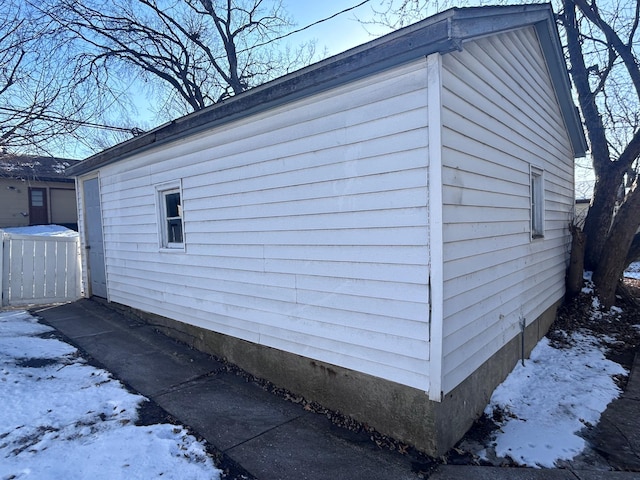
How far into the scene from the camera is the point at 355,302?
137 inches

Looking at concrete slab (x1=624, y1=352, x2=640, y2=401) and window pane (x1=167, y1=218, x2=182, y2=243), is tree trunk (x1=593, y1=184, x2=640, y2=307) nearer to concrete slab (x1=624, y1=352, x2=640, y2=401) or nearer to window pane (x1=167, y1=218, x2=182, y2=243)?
concrete slab (x1=624, y1=352, x2=640, y2=401)

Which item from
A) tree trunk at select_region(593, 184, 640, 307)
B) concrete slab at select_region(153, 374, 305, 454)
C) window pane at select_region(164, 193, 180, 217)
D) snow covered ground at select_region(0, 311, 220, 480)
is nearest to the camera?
snow covered ground at select_region(0, 311, 220, 480)

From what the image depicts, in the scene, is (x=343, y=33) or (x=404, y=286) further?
(x=343, y=33)

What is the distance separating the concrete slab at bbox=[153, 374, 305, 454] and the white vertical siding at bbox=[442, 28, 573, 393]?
1760 millimetres

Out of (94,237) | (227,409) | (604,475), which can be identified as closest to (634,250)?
(604,475)

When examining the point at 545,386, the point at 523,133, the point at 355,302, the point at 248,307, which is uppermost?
the point at 523,133

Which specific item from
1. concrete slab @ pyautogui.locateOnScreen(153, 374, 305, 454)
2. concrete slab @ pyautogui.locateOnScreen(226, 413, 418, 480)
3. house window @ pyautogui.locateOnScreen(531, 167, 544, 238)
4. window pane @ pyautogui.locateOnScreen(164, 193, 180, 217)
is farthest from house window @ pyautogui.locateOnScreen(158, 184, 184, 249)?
house window @ pyautogui.locateOnScreen(531, 167, 544, 238)

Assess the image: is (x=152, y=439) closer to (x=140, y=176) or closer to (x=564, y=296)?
(x=140, y=176)

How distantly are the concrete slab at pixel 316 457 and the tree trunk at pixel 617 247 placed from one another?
22.3 ft

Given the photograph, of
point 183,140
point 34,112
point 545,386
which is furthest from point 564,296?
point 34,112

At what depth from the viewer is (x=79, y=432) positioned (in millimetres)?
3254

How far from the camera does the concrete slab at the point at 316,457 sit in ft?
9.51

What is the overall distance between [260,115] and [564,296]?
709 centimetres

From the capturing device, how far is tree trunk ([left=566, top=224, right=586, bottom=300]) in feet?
24.6
